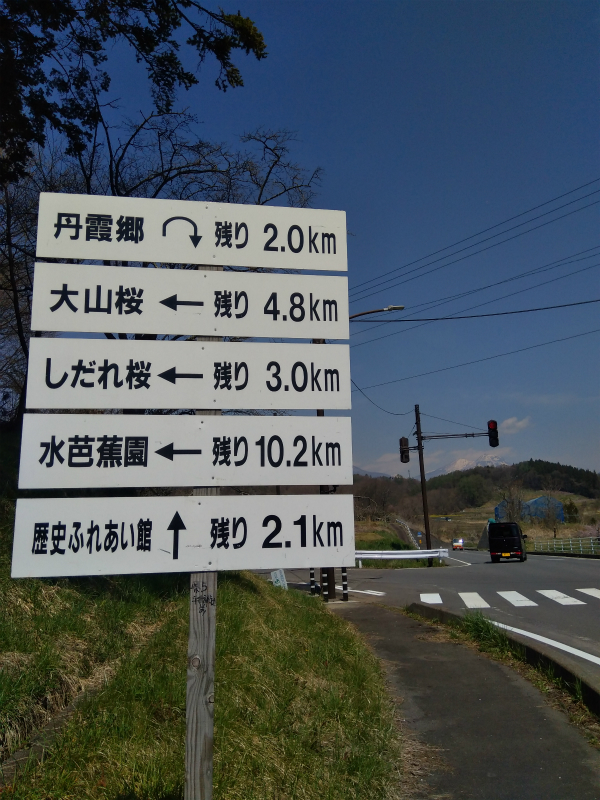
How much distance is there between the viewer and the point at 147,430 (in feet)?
9.39

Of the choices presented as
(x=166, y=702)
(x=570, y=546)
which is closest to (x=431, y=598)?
(x=166, y=702)

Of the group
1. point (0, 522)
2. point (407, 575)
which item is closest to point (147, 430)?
point (0, 522)

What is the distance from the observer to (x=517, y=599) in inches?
556

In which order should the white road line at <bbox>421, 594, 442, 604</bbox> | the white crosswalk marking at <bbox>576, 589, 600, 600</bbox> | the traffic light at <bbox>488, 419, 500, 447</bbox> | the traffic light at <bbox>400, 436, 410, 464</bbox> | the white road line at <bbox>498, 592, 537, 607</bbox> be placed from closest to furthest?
the white road line at <bbox>498, 592, 537, 607</bbox> < the white crosswalk marking at <bbox>576, 589, 600, 600</bbox> < the white road line at <bbox>421, 594, 442, 604</bbox> < the traffic light at <bbox>488, 419, 500, 447</bbox> < the traffic light at <bbox>400, 436, 410, 464</bbox>

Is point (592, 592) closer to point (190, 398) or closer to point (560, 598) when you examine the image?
point (560, 598)

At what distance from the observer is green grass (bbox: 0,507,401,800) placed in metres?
3.35

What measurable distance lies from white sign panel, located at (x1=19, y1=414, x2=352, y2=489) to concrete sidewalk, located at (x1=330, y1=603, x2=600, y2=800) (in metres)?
2.50

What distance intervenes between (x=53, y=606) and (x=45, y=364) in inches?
144

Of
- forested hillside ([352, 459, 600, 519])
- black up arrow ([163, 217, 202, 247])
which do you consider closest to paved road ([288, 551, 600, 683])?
black up arrow ([163, 217, 202, 247])

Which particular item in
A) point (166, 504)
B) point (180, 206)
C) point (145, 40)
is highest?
point (145, 40)

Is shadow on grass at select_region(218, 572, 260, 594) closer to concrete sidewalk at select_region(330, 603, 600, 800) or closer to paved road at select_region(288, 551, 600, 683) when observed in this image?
concrete sidewalk at select_region(330, 603, 600, 800)

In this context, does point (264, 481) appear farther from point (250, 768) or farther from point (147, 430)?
point (250, 768)

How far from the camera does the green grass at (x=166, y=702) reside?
3348 millimetres

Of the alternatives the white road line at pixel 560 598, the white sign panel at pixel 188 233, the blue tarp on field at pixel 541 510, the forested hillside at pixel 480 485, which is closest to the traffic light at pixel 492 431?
the white road line at pixel 560 598
